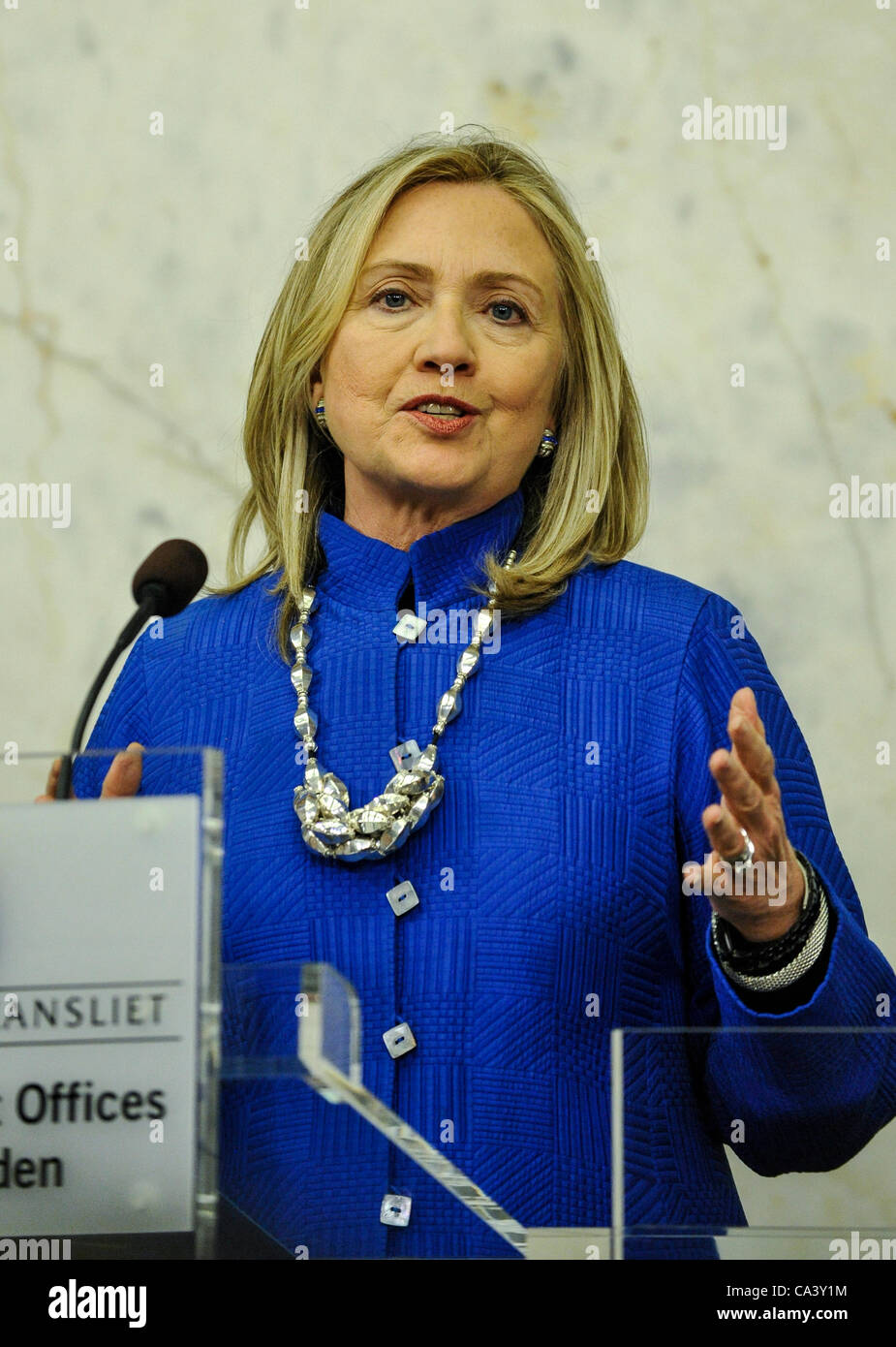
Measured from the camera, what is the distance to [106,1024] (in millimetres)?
1511

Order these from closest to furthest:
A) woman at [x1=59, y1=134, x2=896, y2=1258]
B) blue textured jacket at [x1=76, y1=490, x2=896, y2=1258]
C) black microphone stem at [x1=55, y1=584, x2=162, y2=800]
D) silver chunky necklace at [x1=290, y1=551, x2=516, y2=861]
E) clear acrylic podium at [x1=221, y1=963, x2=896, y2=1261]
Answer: clear acrylic podium at [x1=221, y1=963, x2=896, y2=1261], black microphone stem at [x1=55, y1=584, x2=162, y2=800], woman at [x1=59, y1=134, x2=896, y2=1258], blue textured jacket at [x1=76, y1=490, x2=896, y2=1258], silver chunky necklace at [x1=290, y1=551, x2=516, y2=861]

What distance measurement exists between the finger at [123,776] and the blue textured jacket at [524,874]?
1.8 inches

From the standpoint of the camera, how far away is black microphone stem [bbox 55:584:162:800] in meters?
1.67

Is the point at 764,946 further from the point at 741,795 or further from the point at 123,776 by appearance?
the point at 123,776

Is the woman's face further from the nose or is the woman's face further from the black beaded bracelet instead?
the black beaded bracelet

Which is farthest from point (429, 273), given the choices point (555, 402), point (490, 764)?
point (490, 764)

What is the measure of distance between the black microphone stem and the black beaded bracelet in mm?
515

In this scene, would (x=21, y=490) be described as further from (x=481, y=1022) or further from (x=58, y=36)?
(x=481, y=1022)

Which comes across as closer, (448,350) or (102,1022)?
(102,1022)

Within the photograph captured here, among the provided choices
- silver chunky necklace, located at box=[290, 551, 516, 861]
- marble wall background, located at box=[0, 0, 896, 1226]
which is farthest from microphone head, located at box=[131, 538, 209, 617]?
marble wall background, located at box=[0, 0, 896, 1226]

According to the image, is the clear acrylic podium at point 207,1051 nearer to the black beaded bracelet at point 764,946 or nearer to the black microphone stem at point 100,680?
the black microphone stem at point 100,680

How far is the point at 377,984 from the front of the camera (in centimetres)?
212

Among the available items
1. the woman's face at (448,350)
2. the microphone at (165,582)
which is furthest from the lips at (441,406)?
the microphone at (165,582)

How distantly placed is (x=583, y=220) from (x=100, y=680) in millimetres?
1802
